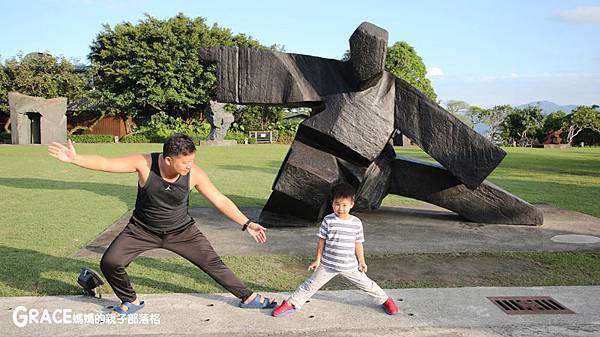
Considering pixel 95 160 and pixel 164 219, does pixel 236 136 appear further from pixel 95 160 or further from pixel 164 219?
pixel 95 160

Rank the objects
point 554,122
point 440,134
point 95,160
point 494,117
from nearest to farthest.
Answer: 1. point 95,160
2. point 440,134
3. point 554,122
4. point 494,117

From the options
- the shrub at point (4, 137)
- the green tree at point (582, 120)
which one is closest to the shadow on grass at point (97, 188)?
the shrub at point (4, 137)

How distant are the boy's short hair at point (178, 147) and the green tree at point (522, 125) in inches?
1970

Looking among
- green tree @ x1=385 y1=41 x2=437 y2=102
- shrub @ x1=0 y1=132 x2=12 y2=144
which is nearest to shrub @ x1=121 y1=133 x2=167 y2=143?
shrub @ x1=0 y1=132 x2=12 y2=144

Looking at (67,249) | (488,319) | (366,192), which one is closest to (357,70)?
(366,192)

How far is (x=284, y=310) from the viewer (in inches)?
142

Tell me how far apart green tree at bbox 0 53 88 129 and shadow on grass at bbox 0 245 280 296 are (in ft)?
123

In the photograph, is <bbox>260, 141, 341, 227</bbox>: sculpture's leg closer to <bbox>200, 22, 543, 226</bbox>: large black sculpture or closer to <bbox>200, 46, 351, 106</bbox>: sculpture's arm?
<bbox>200, 22, 543, 226</bbox>: large black sculpture

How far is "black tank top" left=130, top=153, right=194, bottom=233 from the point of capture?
11.7 ft

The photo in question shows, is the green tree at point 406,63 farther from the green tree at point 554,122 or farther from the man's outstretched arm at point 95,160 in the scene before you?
the man's outstretched arm at point 95,160

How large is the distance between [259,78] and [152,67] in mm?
33169

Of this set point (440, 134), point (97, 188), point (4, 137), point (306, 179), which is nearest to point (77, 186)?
point (97, 188)

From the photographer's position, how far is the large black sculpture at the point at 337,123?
6.41m

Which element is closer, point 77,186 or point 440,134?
point 440,134
